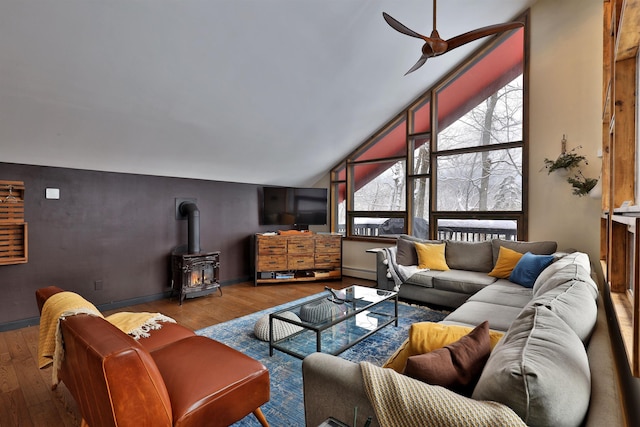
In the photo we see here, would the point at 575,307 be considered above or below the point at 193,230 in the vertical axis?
below

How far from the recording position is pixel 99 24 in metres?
2.43

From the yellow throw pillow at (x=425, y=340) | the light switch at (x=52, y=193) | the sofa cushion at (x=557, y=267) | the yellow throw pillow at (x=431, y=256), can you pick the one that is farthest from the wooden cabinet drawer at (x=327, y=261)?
the yellow throw pillow at (x=425, y=340)

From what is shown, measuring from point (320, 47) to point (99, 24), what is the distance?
6.76ft

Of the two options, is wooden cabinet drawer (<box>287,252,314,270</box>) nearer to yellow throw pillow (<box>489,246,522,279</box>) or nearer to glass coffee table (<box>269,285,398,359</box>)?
glass coffee table (<box>269,285,398,359</box>)

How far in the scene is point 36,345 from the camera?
3.02 meters

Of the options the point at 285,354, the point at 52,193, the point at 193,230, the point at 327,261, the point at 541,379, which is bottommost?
the point at 285,354

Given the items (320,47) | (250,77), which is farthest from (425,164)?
(250,77)

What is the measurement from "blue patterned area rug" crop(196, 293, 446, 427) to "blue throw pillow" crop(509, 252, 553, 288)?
3.03ft

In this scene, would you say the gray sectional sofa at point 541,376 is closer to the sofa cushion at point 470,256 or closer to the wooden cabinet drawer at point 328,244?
the sofa cushion at point 470,256

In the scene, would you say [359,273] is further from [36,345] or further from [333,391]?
[333,391]

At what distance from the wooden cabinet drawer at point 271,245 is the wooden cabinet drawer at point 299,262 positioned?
0.18 m

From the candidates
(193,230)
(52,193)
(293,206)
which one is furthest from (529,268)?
(52,193)

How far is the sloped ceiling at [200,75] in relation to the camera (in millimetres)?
2496

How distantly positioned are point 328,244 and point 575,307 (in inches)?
174
